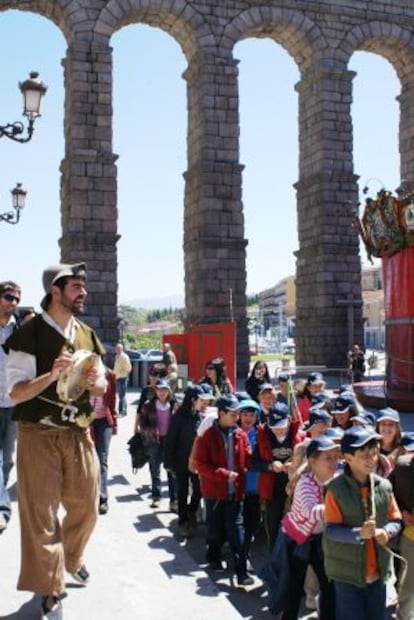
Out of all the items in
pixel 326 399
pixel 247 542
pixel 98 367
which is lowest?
pixel 247 542

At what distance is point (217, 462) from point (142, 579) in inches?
45.4

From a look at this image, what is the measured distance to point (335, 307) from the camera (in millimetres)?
24641

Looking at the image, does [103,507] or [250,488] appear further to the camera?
[103,507]

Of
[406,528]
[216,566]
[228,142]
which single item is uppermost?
[228,142]

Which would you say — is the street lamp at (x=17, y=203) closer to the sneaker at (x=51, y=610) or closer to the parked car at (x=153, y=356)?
the parked car at (x=153, y=356)

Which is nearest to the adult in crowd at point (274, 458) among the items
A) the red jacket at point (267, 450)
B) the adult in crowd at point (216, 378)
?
the red jacket at point (267, 450)

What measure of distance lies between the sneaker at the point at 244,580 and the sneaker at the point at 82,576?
53.9 inches

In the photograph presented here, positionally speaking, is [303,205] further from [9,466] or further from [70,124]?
[9,466]

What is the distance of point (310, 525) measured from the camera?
4469 millimetres

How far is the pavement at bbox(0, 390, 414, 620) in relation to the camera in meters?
4.46

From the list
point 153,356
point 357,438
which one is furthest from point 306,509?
point 153,356

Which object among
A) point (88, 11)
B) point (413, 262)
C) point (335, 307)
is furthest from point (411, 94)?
point (413, 262)

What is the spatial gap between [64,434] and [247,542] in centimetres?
244

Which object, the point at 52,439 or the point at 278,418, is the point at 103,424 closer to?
the point at 278,418
